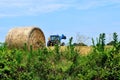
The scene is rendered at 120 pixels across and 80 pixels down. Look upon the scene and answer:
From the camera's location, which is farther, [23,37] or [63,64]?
[23,37]

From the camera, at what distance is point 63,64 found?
637cm

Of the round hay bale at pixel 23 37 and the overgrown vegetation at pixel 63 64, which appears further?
the round hay bale at pixel 23 37

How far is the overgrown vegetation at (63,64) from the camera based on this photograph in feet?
19.1

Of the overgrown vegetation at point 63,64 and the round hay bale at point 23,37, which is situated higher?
the round hay bale at point 23,37

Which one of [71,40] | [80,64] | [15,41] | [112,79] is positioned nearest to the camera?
[112,79]

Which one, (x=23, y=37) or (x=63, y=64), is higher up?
(x=23, y=37)

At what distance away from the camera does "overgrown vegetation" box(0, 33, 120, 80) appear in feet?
19.1

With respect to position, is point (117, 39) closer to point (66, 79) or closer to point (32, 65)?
point (66, 79)

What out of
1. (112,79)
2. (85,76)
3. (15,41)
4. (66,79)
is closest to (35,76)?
(66,79)

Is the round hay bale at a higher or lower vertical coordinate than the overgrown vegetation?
higher

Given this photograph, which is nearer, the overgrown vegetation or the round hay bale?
the overgrown vegetation

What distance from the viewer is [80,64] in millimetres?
6180

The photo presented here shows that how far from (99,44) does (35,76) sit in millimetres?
1250

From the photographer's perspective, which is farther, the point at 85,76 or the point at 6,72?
the point at 6,72
